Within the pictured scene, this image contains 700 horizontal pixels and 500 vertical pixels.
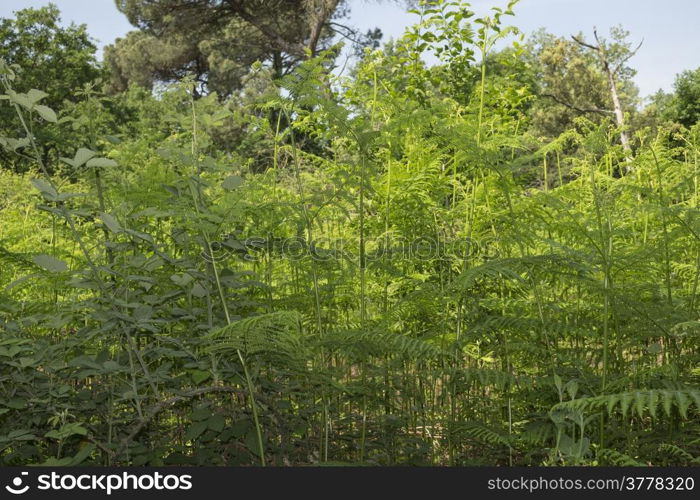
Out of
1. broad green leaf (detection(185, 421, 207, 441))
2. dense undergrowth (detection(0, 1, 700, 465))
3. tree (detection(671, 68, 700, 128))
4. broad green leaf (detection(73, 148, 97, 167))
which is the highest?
tree (detection(671, 68, 700, 128))

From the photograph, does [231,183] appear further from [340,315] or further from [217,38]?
[217,38]

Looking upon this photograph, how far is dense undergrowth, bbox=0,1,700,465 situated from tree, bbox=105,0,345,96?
15001 mm

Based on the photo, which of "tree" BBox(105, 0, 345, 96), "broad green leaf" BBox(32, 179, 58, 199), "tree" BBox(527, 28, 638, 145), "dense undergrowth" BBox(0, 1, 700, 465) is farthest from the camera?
"tree" BBox(527, 28, 638, 145)

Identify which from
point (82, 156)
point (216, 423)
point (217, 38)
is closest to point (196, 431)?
point (216, 423)

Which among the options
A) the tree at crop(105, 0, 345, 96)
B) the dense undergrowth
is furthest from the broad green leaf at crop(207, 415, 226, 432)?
the tree at crop(105, 0, 345, 96)

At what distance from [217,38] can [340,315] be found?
70.4 ft

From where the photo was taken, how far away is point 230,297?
216 centimetres

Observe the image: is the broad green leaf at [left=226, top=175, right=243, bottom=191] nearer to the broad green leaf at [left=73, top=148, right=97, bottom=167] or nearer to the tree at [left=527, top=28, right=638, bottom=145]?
the broad green leaf at [left=73, top=148, right=97, bottom=167]

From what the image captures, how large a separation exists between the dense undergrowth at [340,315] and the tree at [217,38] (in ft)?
49.2

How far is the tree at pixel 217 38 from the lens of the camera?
19203 mm

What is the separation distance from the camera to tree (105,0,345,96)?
19.2 metres

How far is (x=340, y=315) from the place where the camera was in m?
2.85

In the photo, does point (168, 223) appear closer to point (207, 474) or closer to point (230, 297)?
point (230, 297)

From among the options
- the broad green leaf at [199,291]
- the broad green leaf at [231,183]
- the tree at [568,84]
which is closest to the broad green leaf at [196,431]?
the broad green leaf at [199,291]
